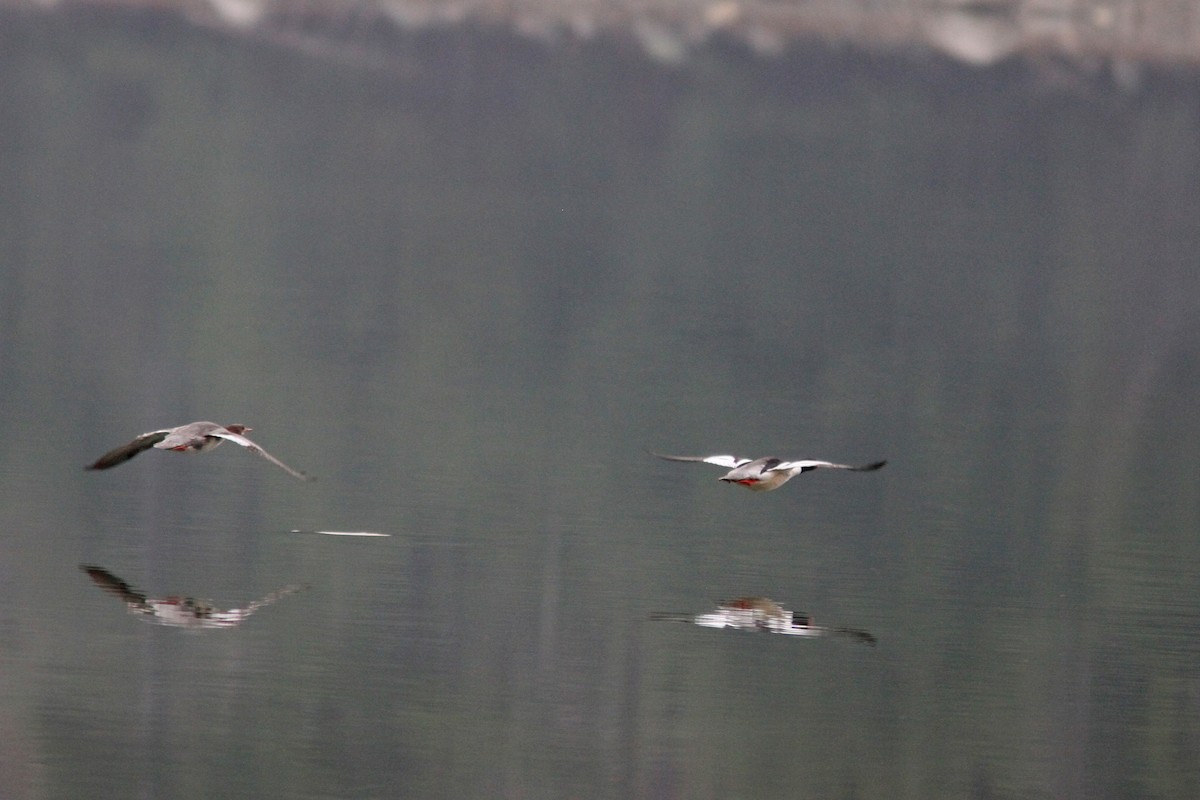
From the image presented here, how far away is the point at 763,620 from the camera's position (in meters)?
14.3

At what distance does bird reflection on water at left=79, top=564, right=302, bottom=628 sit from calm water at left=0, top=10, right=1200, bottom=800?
125 millimetres

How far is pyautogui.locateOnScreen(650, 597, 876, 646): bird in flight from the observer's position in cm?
1406

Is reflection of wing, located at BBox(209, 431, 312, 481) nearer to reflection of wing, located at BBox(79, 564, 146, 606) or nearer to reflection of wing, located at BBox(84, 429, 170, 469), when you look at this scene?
reflection of wing, located at BBox(84, 429, 170, 469)

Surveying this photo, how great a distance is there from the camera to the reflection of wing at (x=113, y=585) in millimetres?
13859

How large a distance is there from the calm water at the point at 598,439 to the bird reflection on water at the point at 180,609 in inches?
4.9

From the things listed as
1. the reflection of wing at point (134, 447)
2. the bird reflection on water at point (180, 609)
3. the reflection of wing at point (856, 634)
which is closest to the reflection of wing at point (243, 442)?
the reflection of wing at point (134, 447)

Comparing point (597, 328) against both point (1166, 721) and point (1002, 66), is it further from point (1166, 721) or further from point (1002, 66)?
point (1002, 66)

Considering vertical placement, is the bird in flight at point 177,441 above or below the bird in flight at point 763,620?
above

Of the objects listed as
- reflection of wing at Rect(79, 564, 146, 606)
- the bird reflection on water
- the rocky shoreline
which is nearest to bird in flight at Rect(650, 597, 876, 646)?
the bird reflection on water

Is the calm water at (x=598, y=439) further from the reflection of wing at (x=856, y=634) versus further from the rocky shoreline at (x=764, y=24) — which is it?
the rocky shoreline at (x=764, y=24)

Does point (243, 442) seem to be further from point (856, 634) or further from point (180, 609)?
point (856, 634)

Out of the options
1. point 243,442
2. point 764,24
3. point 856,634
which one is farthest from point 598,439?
point 764,24

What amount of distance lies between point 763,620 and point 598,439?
8.64 m

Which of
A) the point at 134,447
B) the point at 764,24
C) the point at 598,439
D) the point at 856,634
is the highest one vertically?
the point at 764,24
